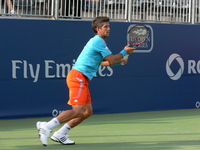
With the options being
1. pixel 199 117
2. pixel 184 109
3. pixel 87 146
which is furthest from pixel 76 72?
pixel 184 109

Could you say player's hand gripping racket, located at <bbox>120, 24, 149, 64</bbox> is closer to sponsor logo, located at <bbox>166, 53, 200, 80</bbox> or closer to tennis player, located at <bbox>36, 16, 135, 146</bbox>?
tennis player, located at <bbox>36, 16, 135, 146</bbox>

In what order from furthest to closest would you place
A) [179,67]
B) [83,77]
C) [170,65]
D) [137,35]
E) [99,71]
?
1. [179,67]
2. [170,65]
3. [99,71]
4. [137,35]
5. [83,77]

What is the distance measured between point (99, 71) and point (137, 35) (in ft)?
9.39

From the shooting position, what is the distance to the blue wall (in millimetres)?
9844

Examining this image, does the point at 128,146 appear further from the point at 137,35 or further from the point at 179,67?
the point at 179,67

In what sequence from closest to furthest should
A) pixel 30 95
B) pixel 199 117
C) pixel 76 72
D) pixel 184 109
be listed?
pixel 76 72
pixel 30 95
pixel 199 117
pixel 184 109

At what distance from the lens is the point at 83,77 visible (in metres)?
7.10

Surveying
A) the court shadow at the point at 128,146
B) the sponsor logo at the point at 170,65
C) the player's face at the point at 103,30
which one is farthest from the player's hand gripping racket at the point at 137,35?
the sponsor logo at the point at 170,65

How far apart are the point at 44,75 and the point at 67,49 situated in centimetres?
69

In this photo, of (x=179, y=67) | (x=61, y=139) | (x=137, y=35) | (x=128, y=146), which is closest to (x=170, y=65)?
(x=179, y=67)

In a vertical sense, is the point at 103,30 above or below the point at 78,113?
above

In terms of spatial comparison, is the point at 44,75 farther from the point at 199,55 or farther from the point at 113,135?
the point at 199,55

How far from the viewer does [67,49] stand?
34.3 feet

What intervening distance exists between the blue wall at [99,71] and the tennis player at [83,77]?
2.92 meters
